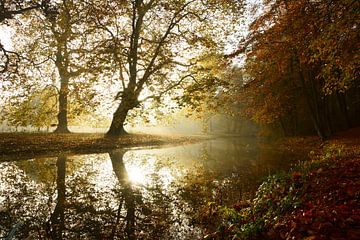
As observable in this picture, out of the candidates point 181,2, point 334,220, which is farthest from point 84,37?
point 334,220

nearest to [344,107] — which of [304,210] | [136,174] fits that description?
[136,174]

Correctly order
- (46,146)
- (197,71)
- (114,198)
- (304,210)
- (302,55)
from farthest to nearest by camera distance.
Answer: (197,71)
(46,146)
(302,55)
(114,198)
(304,210)

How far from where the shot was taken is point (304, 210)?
5.64m

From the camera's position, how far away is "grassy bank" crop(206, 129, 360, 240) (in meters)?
4.72

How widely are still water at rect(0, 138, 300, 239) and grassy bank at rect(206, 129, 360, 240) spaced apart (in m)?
1.03

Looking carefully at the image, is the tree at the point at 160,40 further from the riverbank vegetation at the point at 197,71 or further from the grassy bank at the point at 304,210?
the grassy bank at the point at 304,210

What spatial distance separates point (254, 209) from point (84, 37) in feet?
67.4

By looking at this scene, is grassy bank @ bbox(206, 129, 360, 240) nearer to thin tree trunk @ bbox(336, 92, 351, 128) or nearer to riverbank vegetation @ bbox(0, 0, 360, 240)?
riverbank vegetation @ bbox(0, 0, 360, 240)

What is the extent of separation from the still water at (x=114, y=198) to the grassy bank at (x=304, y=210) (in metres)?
1.03

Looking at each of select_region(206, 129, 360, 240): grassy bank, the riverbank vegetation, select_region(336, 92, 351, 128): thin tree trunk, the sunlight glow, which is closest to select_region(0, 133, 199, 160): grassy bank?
the riverbank vegetation

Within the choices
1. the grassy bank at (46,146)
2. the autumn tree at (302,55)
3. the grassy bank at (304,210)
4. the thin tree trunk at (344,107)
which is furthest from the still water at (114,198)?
the thin tree trunk at (344,107)

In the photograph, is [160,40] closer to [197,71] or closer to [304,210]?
[197,71]

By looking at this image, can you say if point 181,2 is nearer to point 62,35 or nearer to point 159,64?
point 159,64

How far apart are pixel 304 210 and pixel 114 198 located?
550 centimetres
